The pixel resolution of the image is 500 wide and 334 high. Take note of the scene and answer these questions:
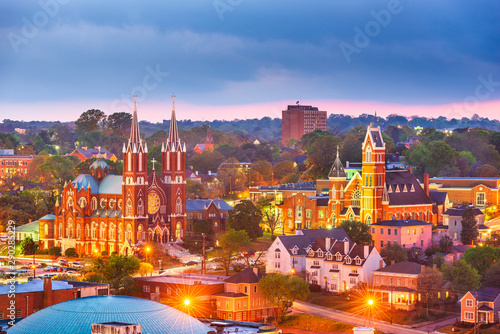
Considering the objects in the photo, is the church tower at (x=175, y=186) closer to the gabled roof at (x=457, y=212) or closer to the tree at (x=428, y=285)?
the gabled roof at (x=457, y=212)

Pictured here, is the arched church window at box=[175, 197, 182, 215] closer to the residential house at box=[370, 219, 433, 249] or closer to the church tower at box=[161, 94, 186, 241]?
the church tower at box=[161, 94, 186, 241]

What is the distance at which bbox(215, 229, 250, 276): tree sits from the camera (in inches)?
4358

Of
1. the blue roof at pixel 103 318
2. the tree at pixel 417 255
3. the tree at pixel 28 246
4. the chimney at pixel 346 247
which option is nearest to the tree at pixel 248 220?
the tree at pixel 417 255

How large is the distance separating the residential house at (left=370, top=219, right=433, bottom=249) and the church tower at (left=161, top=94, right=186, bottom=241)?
2446 centimetres

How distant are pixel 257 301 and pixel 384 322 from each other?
1200cm

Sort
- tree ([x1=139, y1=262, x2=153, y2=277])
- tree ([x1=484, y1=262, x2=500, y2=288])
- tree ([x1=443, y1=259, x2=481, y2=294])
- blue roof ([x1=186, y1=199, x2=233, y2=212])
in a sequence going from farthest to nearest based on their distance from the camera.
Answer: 1. blue roof ([x1=186, y1=199, x2=233, y2=212])
2. tree ([x1=139, y1=262, x2=153, y2=277])
3. tree ([x1=484, y1=262, x2=500, y2=288])
4. tree ([x1=443, y1=259, x2=481, y2=294])

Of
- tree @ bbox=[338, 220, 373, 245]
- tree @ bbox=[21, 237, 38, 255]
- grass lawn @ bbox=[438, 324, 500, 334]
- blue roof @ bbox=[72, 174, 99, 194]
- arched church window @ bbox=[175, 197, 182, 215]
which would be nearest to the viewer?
grass lawn @ bbox=[438, 324, 500, 334]

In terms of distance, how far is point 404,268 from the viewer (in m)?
96.3

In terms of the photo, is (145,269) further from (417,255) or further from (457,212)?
(457,212)

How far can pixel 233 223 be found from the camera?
127000 mm

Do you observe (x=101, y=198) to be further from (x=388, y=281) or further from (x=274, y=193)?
(x=388, y=281)

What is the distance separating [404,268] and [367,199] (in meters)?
25.5

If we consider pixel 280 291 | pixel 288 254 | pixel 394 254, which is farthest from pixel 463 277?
pixel 288 254

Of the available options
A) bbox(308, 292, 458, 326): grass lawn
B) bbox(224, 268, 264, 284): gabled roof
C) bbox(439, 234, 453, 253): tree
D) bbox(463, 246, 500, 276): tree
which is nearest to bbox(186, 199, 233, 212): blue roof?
bbox(439, 234, 453, 253): tree
